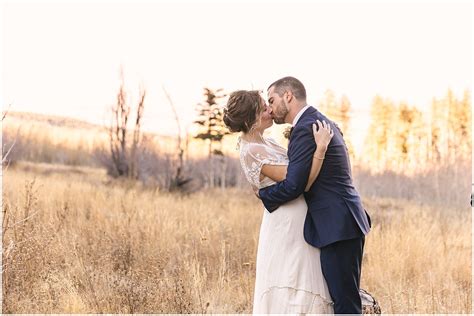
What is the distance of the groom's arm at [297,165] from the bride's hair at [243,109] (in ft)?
1.15

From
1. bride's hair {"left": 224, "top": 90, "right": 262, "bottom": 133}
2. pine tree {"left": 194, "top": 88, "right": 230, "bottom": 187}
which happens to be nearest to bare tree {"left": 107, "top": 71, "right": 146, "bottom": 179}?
pine tree {"left": 194, "top": 88, "right": 230, "bottom": 187}

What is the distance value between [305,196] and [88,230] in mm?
4993

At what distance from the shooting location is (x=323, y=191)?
3908 mm

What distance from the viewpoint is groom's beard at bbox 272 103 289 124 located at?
13.4 ft

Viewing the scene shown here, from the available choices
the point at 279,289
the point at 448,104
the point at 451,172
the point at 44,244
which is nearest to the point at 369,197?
the point at 451,172

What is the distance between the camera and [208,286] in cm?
688

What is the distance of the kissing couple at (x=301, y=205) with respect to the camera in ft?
12.7

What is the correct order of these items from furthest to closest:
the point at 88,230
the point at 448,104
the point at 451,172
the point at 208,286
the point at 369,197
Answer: the point at 448,104
the point at 369,197
the point at 451,172
the point at 88,230
the point at 208,286

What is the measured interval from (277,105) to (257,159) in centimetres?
34

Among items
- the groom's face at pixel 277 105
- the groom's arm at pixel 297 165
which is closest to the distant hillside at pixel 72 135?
the groom's face at pixel 277 105

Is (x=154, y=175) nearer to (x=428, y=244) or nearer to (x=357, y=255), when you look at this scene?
(x=428, y=244)

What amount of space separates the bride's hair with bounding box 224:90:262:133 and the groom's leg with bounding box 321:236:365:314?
0.89 metres

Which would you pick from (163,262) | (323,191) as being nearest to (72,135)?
(163,262)

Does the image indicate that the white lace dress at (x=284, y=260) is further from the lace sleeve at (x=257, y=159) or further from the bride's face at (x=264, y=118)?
the bride's face at (x=264, y=118)
